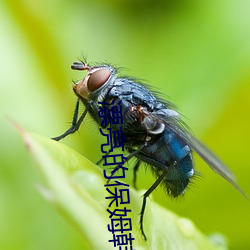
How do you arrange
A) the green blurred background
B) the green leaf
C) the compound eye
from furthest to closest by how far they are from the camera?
the green blurred background
the compound eye
the green leaf

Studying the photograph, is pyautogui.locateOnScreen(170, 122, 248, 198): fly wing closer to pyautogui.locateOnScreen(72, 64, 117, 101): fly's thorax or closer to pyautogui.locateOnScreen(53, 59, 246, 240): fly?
pyautogui.locateOnScreen(53, 59, 246, 240): fly

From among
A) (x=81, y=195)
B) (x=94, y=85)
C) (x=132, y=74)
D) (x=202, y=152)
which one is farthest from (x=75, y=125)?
(x=132, y=74)

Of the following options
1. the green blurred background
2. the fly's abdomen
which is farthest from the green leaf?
the green blurred background

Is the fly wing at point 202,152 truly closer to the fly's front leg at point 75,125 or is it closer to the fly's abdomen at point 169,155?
the fly's abdomen at point 169,155

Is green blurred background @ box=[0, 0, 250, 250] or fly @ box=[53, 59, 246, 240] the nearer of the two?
fly @ box=[53, 59, 246, 240]

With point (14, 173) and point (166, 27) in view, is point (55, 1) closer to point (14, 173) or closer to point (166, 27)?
point (166, 27)

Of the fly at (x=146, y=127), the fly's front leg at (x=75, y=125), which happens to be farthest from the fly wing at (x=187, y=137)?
the fly's front leg at (x=75, y=125)
